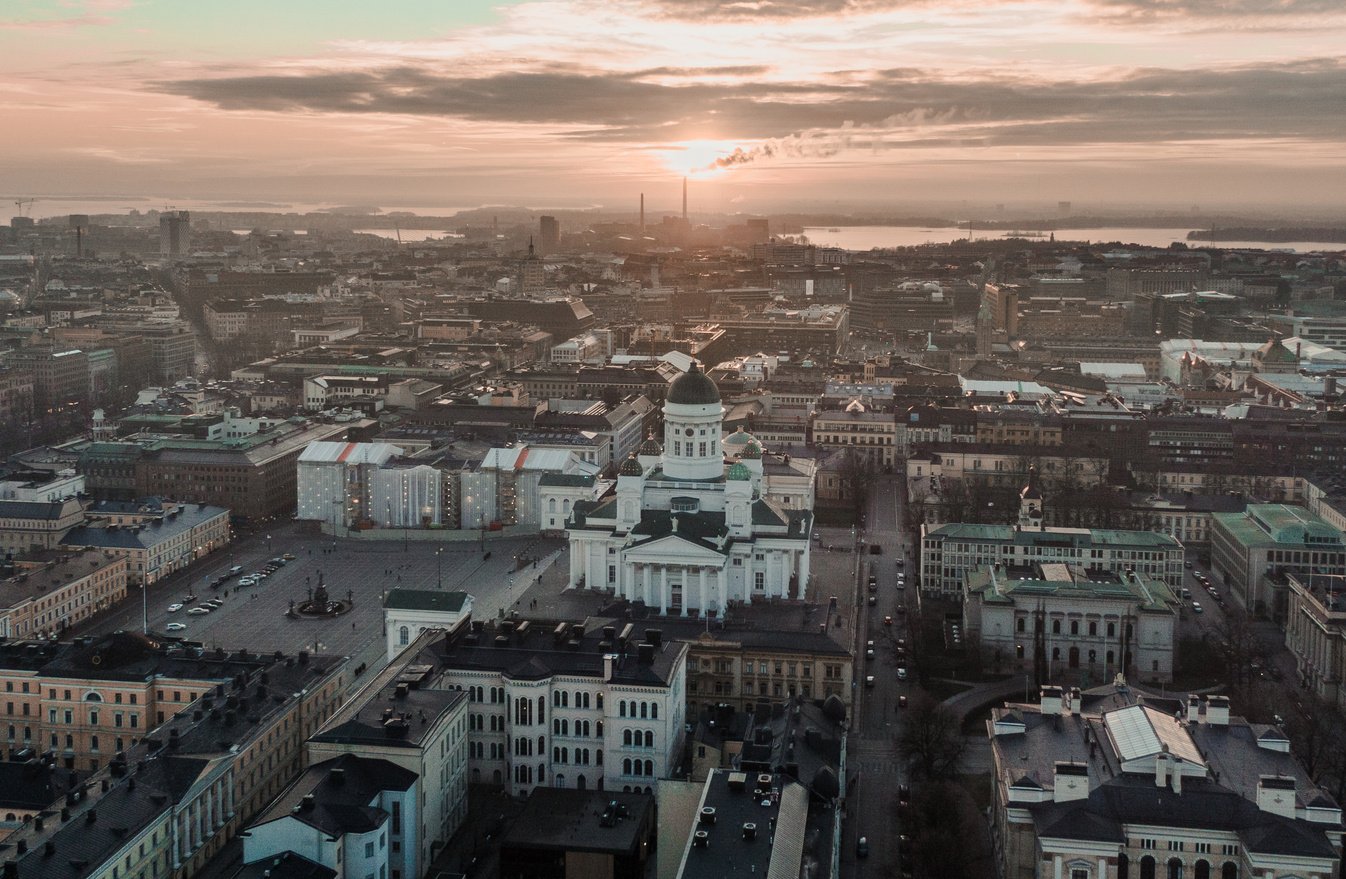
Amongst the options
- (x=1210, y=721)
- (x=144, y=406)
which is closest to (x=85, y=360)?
(x=144, y=406)

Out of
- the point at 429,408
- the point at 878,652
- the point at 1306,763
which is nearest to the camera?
the point at 1306,763

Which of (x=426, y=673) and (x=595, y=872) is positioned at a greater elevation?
(x=426, y=673)

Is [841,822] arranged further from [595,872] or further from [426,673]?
[426,673]

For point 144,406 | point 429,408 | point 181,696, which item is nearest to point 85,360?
point 144,406

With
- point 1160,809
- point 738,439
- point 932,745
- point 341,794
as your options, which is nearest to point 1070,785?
point 1160,809

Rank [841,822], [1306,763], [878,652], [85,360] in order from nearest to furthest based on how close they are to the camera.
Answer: [841,822]
[1306,763]
[878,652]
[85,360]

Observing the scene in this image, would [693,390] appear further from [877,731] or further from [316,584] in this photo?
[316,584]

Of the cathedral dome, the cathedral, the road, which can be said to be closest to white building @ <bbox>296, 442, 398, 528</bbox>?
the cathedral

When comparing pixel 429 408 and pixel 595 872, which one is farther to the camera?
pixel 429 408
